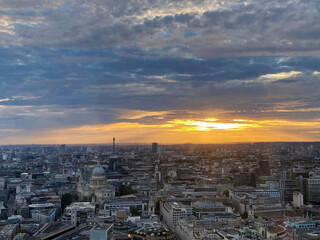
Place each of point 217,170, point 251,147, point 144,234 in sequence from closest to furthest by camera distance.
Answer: point 144,234
point 217,170
point 251,147

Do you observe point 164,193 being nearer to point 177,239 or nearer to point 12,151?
point 177,239

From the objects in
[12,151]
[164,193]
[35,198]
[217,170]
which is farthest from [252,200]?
[12,151]

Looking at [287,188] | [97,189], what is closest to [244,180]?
[287,188]

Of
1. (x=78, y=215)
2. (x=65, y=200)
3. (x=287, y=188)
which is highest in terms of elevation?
(x=287, y=188)

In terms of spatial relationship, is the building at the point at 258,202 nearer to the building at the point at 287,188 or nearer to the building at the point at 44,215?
the building at the point at 287,188

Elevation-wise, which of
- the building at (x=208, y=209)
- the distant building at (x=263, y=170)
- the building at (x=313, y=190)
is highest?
the distant building at (x=263, y=170)

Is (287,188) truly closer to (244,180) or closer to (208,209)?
(244,180)

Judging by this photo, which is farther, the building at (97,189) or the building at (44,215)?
the building at (97,189)

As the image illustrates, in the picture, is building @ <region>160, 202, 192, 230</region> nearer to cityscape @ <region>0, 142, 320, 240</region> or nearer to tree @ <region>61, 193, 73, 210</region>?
cityscape @ <region>0, 142, 320, 240</region>

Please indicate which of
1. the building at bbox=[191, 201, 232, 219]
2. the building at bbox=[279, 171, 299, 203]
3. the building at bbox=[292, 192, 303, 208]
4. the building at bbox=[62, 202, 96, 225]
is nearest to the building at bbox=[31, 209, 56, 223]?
the building at bbox=[62, 202, 96, 225]

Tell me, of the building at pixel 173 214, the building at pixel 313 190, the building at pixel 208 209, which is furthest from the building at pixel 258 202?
the building at pixel 173 214

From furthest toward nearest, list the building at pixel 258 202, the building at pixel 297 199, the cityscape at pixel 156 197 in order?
the building at pixel 297 199 < the building at pixel 258 202 < the cityscape at pixel 156 197
